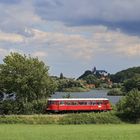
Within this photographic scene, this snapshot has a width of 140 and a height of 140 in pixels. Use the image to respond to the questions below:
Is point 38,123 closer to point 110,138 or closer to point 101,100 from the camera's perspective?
point 101,100

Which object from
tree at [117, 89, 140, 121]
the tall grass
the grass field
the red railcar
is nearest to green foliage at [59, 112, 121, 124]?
the tall grass

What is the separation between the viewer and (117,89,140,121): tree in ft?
236

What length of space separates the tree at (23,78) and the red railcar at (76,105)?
10.4 feet

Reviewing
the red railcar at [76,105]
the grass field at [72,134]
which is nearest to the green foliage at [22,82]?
the red railcar at [76,105]

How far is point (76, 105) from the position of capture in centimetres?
8000

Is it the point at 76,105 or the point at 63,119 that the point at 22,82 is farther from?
A: the point at 63,119

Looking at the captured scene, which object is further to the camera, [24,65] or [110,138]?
[24,65]

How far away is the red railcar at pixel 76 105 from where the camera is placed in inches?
3120

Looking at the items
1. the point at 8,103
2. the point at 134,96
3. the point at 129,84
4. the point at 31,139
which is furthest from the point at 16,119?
the point at 129,84

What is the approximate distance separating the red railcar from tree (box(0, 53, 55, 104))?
10.4 feet

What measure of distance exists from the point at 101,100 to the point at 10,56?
16255 millimetres

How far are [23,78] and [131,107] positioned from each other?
→ 17319 mm

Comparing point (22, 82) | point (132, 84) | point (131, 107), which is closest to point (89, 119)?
point (131, 107)

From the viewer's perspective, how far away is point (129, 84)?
157 metres
